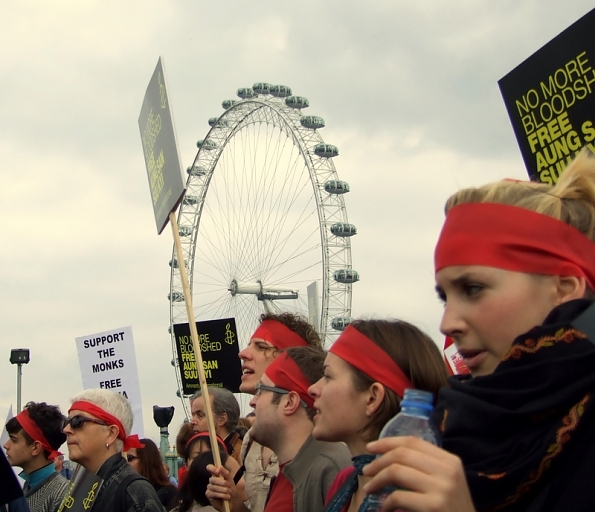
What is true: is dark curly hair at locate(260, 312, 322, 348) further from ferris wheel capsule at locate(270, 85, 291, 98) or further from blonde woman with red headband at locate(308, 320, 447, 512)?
ferris wheel capsule at locate(270, 85, 291, 98)

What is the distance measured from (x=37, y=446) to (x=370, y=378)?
3.66 metres

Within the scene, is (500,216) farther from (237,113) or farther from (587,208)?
(237,113)

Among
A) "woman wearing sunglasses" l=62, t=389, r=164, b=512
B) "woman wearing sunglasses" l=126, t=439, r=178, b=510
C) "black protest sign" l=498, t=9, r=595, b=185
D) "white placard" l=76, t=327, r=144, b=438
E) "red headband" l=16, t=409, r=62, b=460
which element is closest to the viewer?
"black protest sign" l=498, t=9, r=595, b=185

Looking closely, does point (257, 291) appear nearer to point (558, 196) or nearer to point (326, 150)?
point (326, 150)

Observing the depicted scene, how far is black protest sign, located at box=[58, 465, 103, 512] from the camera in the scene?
14.1ft

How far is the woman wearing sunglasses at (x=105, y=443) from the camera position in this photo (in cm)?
425

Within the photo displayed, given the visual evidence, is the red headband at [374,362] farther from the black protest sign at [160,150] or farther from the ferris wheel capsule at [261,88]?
the ferris wheel capsule at [261,88]

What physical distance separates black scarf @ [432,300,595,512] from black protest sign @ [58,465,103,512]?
3262 mm

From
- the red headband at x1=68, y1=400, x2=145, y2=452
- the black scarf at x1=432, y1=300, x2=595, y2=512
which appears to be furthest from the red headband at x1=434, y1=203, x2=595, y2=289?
the red headband at x1=68, y1=400, x2=145, y2=452

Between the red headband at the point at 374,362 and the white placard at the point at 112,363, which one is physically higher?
the white placard at the point at 112,363

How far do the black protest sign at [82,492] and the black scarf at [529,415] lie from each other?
3.26 meters

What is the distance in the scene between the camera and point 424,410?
47.2 inches

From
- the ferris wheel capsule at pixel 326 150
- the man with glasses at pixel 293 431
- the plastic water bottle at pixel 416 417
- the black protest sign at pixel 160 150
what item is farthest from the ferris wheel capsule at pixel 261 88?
the plastic water bottle at pixel 416 417

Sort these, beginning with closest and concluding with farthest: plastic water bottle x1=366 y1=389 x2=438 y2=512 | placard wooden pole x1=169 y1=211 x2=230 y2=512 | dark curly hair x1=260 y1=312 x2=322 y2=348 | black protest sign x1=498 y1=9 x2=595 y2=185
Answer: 1. plastic water bottle x1=366 y1=389 x2=438 y2=512
2. black protest sign x1=498 y1=9 x2=595 y2=185
3. placard wooden pole x1=169 y1=211 x2=230 y2=512
4. dark curly hair x1=260 y1=312 x2=322 y2=348
